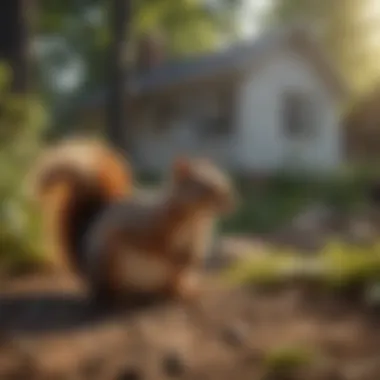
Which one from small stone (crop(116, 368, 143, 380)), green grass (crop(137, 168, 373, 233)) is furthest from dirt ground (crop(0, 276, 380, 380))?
green grass (crop(137, 168, 373, 233))

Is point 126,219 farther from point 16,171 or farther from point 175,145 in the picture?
point 175,145

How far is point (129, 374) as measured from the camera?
80 centimetres

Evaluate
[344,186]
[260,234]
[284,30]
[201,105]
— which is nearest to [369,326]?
[344,186]

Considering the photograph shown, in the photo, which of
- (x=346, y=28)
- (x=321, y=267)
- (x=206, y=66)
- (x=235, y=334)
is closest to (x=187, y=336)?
(x=235, y=334)

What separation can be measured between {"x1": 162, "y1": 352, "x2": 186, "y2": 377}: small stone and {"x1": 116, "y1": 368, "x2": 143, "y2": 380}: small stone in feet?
0.10

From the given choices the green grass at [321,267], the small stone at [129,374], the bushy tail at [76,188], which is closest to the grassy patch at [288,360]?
the small stone at [129,374]

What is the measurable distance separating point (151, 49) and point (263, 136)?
36cm

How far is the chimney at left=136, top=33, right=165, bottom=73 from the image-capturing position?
1.45 metres

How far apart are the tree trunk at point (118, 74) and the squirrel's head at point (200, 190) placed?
32 cm

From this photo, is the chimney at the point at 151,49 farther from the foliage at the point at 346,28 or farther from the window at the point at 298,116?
the window at the point at 298,116

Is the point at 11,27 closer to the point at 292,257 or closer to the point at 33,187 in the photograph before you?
the point at 33,187

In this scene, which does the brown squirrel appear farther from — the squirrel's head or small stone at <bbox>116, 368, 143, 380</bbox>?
small stone at <bbox>116, 368, 143, 380</bbox>

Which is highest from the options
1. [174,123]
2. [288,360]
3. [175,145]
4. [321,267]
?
[174,123]

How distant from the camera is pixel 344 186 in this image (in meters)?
1.31
